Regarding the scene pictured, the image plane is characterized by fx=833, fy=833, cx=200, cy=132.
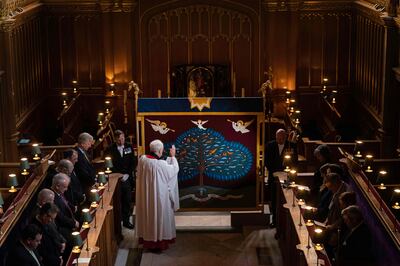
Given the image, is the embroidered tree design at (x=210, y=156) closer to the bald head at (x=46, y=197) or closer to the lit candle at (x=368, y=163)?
the lit candle at (x=368, y=163)

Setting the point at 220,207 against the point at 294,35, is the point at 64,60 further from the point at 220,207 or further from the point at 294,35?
the point at 220,207

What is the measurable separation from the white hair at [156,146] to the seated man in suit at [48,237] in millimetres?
2667

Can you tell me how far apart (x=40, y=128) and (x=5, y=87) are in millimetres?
3076

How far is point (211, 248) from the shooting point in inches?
544

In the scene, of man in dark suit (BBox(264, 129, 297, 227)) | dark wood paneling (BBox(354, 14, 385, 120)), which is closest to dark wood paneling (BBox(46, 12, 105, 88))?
dark wood paneling (BBox(354, 14, 385, 120))

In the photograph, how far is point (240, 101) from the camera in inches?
537

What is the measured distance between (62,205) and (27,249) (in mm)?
1959

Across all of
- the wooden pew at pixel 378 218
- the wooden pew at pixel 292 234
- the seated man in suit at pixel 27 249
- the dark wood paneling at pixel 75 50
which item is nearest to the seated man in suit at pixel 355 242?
the wooden pew at pixel 378 218

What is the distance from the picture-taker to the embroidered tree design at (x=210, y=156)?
45.6ft

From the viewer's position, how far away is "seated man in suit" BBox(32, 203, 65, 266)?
424 inches

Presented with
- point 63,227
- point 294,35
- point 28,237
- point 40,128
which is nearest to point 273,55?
point 294,35

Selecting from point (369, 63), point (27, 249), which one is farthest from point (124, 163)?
point (369, 63)

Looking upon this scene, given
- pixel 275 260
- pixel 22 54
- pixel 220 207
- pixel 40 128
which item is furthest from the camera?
pixel 40 128

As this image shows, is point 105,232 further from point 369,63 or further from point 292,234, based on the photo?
point 369,63
